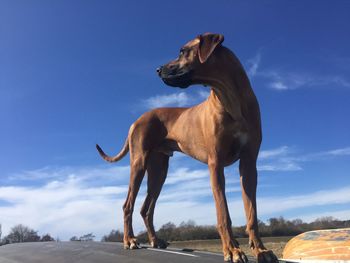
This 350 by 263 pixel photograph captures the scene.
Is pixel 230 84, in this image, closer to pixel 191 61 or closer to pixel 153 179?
pixel 191 61

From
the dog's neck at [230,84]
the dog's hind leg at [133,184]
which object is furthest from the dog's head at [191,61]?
the dog's hind leg at [133,184]

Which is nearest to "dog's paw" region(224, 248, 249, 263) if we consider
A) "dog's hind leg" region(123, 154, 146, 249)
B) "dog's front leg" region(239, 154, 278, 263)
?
"dog's front leg" region(239, 154, 278, 263)

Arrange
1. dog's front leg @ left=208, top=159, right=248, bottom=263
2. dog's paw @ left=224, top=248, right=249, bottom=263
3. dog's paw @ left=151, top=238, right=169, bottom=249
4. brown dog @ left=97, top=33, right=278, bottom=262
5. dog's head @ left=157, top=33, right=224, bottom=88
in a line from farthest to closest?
1. dog's paw @ left=151, top=238, right=169, bottom=249
2. dog's head @ left=157, top=33, right=224, bottom=88
3. brown dog @ left=97, top=33, right=278, bottom=262
4. dog's front leg @ left=208, top=159, right=248, bottom=263
5. dog's paw @ left=224, top=248, right=249, bottom=263

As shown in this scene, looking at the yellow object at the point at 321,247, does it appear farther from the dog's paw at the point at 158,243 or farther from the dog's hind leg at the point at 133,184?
the dog's hind leg at the point at 133,184

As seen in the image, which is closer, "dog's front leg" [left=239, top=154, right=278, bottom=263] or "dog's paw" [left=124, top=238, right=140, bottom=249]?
"dog's front leg" [left=239, top=154, right=278, bottom=263]

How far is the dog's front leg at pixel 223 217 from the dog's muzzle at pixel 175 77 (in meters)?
1.13

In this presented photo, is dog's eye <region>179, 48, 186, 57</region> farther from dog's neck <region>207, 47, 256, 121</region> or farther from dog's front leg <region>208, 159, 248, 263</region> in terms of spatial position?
dog's front leg <region>208, 159, 248, 263</region>

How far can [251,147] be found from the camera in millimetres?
6039

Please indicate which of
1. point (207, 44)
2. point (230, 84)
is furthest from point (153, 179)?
point (207, 44)

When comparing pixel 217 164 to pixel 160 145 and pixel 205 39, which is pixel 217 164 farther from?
pixel 160 145

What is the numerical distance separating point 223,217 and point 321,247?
52.1 inches

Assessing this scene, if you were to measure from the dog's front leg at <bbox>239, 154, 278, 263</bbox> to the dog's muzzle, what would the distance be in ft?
4.41

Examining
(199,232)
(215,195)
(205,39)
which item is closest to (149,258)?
(215,195)

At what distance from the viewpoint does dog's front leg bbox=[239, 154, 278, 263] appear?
210 inches
